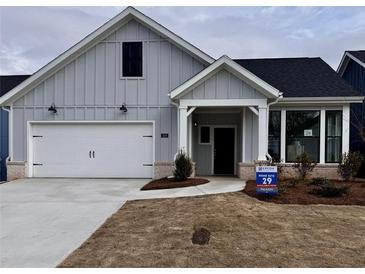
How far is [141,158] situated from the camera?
12289mm

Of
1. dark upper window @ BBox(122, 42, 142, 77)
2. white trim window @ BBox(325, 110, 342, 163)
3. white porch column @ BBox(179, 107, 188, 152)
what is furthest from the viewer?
dark upper window @ BBox(122, 42, 142, 77)

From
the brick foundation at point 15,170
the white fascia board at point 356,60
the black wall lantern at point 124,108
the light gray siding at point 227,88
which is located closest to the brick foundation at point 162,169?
the black wall lantern at point 124,108

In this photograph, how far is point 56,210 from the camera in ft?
23.6

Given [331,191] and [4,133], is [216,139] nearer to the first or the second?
[331,191]

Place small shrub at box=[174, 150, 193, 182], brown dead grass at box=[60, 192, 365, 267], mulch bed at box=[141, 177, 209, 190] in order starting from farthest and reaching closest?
1. small shrub at box=[174, 150, 193, 182]
2. mulch bed at box=[141, 177, 209, 190]
3. brown dead grass at box=[60, 192, 365, 267]

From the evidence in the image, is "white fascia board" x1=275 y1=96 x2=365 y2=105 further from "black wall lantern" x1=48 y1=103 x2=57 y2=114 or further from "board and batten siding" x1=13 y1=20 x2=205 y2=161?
"black wall lantern" x1=48 y1=103 x2=57 y2=114

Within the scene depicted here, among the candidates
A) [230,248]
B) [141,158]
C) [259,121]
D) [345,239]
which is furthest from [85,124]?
[345,239]

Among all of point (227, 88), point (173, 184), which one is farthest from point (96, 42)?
point (173, 184)

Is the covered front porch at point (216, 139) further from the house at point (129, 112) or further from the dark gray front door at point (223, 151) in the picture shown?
the house at point (129, 112)

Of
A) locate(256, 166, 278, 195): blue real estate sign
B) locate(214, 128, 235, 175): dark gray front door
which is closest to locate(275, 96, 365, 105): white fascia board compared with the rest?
locate(214, 128, 235, 175): dark gray front door

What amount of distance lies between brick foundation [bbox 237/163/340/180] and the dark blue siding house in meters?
2.59

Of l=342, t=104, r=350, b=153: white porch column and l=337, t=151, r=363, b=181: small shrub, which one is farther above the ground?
l=342, t=104, r=350, b=153: white porch column

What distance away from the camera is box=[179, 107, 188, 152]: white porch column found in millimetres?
10953

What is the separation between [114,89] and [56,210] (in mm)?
6281
